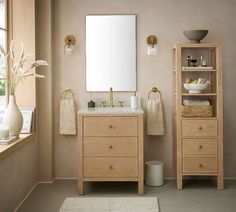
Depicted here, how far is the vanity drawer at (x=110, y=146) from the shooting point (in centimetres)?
405

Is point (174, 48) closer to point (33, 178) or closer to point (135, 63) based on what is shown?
point (135, 63)

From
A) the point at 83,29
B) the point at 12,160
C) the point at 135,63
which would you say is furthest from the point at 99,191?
the point at 83,29

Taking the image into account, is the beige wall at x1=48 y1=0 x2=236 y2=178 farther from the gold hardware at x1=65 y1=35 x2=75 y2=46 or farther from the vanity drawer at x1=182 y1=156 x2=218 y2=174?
the vanity drawer at x1=182 y1=156 x2=218 y2=174

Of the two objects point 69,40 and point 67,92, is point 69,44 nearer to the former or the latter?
point 69,40

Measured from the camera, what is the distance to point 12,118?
3.70 meters

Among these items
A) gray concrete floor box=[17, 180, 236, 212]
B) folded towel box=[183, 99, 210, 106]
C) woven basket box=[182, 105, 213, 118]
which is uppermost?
folded towel box=[183, 99, 210, 106]

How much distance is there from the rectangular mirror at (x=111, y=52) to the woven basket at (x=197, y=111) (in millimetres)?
697

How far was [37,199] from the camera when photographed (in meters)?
3.94

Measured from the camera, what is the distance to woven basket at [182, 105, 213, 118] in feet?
13.9

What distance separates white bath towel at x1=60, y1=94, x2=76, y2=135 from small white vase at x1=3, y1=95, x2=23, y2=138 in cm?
88

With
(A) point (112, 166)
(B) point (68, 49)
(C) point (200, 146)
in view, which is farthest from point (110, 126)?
(B) point (68, 49)

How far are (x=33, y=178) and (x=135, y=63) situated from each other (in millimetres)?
1731

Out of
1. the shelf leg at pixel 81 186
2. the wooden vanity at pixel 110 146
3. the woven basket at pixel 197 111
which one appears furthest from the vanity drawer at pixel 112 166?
the woven basket at pixel 197 111

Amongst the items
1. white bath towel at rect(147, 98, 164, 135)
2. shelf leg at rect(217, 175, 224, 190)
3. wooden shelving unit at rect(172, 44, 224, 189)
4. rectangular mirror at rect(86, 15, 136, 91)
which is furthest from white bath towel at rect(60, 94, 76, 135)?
shelf leg at rect(217, 175, 224, 190)
